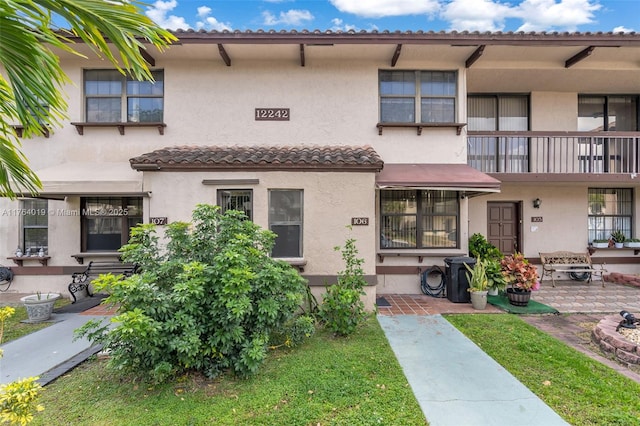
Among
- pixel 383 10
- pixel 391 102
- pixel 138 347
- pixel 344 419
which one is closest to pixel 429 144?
pixel 391 102

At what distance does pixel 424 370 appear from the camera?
15.2 ft

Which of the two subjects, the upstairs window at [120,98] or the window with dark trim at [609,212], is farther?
the window with dark trim at [609,212]

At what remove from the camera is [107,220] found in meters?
8.98

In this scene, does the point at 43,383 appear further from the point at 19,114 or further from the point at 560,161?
the point at 560,161

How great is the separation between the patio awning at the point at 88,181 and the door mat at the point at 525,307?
9.87 meters

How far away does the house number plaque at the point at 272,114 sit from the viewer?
901 cm

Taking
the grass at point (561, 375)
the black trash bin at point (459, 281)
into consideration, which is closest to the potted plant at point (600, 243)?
the black trash bin at point (459, 281)

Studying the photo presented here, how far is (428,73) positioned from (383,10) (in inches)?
174

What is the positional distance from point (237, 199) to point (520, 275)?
778cm

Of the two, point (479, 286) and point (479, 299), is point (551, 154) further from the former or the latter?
point (479, 299)

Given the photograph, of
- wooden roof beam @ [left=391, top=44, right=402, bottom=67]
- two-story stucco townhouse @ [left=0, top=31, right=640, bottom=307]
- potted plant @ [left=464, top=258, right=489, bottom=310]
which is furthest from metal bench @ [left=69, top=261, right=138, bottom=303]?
wooden roof beam @ [left=391, top=44, right=402, bottom=67]

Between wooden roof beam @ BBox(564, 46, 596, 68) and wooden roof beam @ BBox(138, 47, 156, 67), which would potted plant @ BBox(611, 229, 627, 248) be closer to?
wooden roof beam @ BBox(564, 46, 596, 68)

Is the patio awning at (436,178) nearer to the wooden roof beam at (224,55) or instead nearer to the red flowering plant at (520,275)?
the red flowering plant at (520,275)

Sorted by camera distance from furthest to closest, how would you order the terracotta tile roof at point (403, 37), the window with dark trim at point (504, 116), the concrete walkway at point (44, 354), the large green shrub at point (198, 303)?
the window with dark trim at point (504, 116) → the terracotta tile roof at point (403, 37) → the concrete walkway at point (44, 354) → the large green shrub at point (198, 303)
